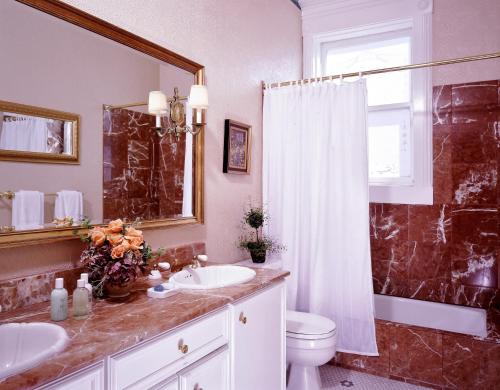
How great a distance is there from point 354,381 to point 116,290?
2.02 metres

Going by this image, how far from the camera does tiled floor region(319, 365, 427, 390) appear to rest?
2.74m

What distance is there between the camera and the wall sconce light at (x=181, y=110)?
2107mm

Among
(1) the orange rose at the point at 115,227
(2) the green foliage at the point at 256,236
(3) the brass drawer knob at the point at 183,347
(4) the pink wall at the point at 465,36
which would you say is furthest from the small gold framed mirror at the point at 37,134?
(4) the pink wall at the point at 465,36

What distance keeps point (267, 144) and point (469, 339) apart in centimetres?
187

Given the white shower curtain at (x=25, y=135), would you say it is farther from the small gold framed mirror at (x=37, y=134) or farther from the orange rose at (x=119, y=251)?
the orange rose at (x=119, y=251)

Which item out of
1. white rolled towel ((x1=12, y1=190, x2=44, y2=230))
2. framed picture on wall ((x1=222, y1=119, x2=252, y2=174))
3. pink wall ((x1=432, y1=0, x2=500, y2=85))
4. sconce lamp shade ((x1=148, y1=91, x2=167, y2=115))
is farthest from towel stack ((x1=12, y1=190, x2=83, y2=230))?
pink wall ((x1=432, y1=0, x2=500, y2=85))

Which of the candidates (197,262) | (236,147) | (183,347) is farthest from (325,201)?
Result: (183,347)

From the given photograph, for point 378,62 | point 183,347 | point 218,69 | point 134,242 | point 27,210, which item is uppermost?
point 378,62

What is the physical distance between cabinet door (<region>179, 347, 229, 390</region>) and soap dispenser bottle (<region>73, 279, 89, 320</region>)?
1.28 feet

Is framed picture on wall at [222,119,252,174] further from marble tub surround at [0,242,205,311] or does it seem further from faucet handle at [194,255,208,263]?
marble tub surround at [0,242,205,311]

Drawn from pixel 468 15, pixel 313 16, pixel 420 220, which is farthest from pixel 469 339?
pixel 313 16

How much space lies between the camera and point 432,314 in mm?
3344

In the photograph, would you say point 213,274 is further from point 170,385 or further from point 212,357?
point 170,385

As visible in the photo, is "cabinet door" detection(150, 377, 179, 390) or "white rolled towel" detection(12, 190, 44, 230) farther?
"white rolled towel" detection(12, 190, 44, 230)
